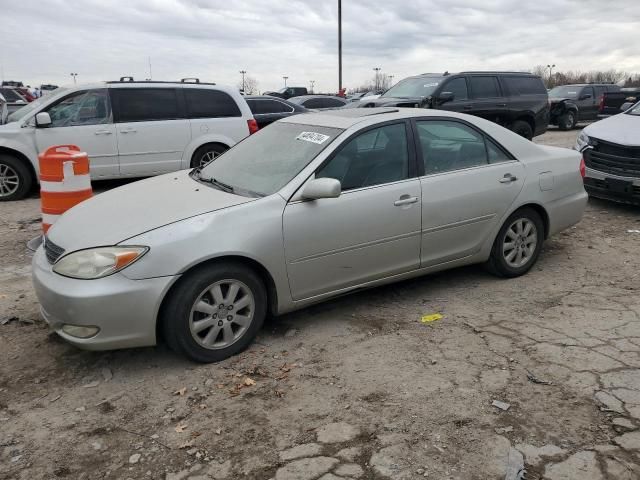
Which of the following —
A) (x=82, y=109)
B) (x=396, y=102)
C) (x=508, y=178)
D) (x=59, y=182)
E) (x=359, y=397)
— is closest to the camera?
(x=359, y=397)

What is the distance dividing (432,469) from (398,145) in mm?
2540

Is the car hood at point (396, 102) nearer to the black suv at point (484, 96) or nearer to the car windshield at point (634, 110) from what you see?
the black suv at point (484, 96)

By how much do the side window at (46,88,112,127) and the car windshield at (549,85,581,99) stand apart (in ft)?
56.1

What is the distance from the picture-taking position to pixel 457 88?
11711mm

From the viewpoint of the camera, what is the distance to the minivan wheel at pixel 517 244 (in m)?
4.83

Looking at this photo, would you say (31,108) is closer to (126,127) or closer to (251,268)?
(126,127)

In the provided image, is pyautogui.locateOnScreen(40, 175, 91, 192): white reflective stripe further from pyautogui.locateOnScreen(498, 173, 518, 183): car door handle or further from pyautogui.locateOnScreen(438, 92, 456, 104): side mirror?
pyautogui.locateOnScreen(438, 92, 456, 104): side mirror

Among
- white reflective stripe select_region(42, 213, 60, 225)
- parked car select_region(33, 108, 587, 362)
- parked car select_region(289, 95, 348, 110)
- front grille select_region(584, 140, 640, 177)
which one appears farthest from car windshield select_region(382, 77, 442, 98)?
white reflective stripe select_region(42, 213, 60, 225)

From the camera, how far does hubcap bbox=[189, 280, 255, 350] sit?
3.45 m

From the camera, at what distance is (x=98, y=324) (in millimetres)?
3244

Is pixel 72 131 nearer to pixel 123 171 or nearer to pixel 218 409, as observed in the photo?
pixel 123 171

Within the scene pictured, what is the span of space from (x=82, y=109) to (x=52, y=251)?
5.76m

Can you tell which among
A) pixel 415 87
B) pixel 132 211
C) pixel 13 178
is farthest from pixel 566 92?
pixel 132 211

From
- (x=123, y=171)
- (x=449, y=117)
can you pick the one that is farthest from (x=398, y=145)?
(x=123, y=171)
